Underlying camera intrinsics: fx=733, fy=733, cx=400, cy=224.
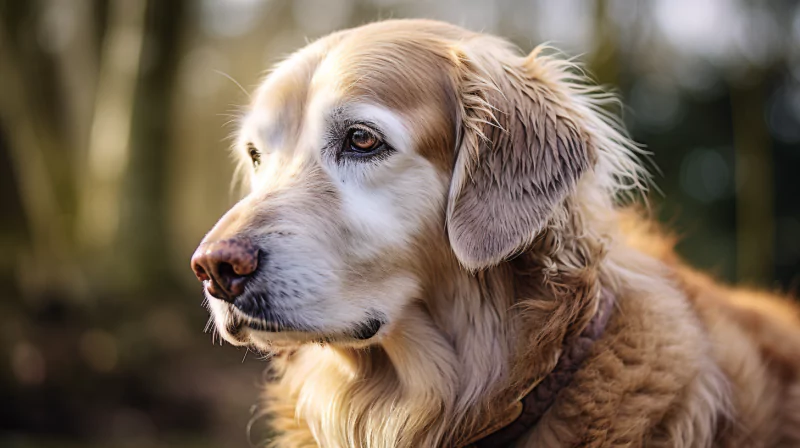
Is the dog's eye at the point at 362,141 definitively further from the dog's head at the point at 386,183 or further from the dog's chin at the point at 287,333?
the dog's chin at the point at 287,333

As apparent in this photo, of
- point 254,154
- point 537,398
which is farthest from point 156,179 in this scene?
point 537,398

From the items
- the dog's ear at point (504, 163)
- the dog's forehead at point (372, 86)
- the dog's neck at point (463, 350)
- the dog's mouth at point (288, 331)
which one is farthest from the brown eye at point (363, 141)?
the dog's mouth at point (288, 331)

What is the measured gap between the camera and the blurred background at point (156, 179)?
6.63 meters

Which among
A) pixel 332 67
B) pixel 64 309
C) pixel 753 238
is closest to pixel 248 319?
pixel 332 67

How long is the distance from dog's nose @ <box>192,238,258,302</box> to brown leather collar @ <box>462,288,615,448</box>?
103cm

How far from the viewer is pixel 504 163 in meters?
2.77

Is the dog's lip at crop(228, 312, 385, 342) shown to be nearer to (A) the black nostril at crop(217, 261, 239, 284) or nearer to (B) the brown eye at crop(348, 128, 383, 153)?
(A) the black nostril at crop(217, 261, 239, 284)

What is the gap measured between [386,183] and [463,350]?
2.33ft

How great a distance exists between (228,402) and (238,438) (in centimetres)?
50

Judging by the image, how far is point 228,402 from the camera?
714cm

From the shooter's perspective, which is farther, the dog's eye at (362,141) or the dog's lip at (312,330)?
the dog's eye at (362,141)

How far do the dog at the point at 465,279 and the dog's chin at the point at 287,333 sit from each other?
10 millimetres

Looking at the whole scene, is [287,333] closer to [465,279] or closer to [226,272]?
[226,272]

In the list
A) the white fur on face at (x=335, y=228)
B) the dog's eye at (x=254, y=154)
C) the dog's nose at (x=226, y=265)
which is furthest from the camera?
the dog's eye at (x=254, y=154)
